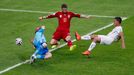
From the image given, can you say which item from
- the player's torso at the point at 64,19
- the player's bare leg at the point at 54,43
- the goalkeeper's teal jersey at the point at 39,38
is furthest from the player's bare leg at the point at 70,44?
the goalkeeper's teal jersey at the point at 39,38

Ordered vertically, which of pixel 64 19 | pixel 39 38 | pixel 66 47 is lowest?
pixel 66 47

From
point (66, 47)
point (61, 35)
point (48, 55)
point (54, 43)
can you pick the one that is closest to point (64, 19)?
point (61, 35)

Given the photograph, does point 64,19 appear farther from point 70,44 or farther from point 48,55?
point 48,55

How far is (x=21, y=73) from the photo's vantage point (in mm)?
16312

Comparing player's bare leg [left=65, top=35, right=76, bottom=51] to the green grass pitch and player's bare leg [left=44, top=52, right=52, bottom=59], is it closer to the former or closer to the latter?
the green grass pitch

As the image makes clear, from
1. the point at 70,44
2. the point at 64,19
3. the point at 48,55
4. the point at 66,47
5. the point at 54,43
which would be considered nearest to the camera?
the point at 48,55

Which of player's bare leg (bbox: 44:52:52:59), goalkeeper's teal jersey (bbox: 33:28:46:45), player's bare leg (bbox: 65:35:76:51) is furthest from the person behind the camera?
player's bare leg (bbox: 65:35:76:51)

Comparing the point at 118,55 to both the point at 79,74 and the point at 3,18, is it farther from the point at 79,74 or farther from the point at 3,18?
the point at 3,18

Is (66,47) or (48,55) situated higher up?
(66,47)

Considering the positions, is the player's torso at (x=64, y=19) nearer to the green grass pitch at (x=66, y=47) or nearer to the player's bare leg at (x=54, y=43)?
the player's bare leg at (x=54, y=43)

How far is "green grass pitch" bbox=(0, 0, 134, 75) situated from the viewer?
658 inches

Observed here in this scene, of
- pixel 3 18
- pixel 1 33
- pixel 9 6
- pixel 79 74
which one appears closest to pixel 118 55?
pixel 79 74

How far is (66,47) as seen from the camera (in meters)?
19.7

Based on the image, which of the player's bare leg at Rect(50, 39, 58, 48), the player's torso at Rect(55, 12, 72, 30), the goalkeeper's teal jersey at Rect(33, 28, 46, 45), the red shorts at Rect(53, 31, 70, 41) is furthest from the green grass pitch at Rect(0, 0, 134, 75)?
the player's torso at Rect(55, 12, 72, 30)
